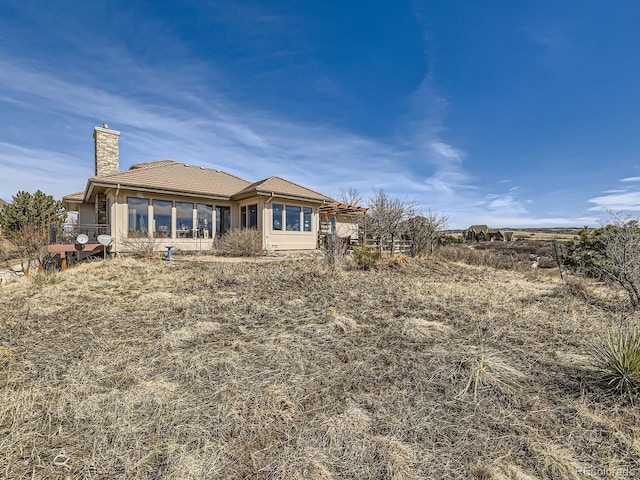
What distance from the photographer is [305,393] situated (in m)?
2.72

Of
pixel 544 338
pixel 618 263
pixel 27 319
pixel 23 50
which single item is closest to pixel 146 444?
pixel 27 319

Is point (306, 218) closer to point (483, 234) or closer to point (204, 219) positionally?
point (204, 219)

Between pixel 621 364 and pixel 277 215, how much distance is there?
13792 millimetres

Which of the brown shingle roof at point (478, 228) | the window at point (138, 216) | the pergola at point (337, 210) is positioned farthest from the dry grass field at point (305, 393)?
the brown shingle roof at point (478, 228)

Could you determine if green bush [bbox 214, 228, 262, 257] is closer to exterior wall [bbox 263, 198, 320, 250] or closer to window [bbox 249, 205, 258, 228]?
exterior wall [bbox 263, 198, 320, 250]

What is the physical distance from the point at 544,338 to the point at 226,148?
16477mm

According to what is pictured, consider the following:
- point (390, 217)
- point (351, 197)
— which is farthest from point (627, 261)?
point (351, 197)

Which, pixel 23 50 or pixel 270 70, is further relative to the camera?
pixel 270 70

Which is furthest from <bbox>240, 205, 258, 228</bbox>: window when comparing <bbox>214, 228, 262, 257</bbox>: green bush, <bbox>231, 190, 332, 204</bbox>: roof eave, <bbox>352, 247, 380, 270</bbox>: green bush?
<bbox>352, 247, 380, 270</bbox>: green bush

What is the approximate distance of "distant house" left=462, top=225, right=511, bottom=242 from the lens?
43031 mm

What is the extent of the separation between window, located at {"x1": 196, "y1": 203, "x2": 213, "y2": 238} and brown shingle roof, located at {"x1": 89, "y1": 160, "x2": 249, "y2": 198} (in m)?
0.92

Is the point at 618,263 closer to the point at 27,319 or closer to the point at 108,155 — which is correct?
the point at 27,319

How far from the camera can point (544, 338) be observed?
409 centimetres

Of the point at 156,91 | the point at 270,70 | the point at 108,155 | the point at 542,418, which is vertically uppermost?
the point at 270,70
